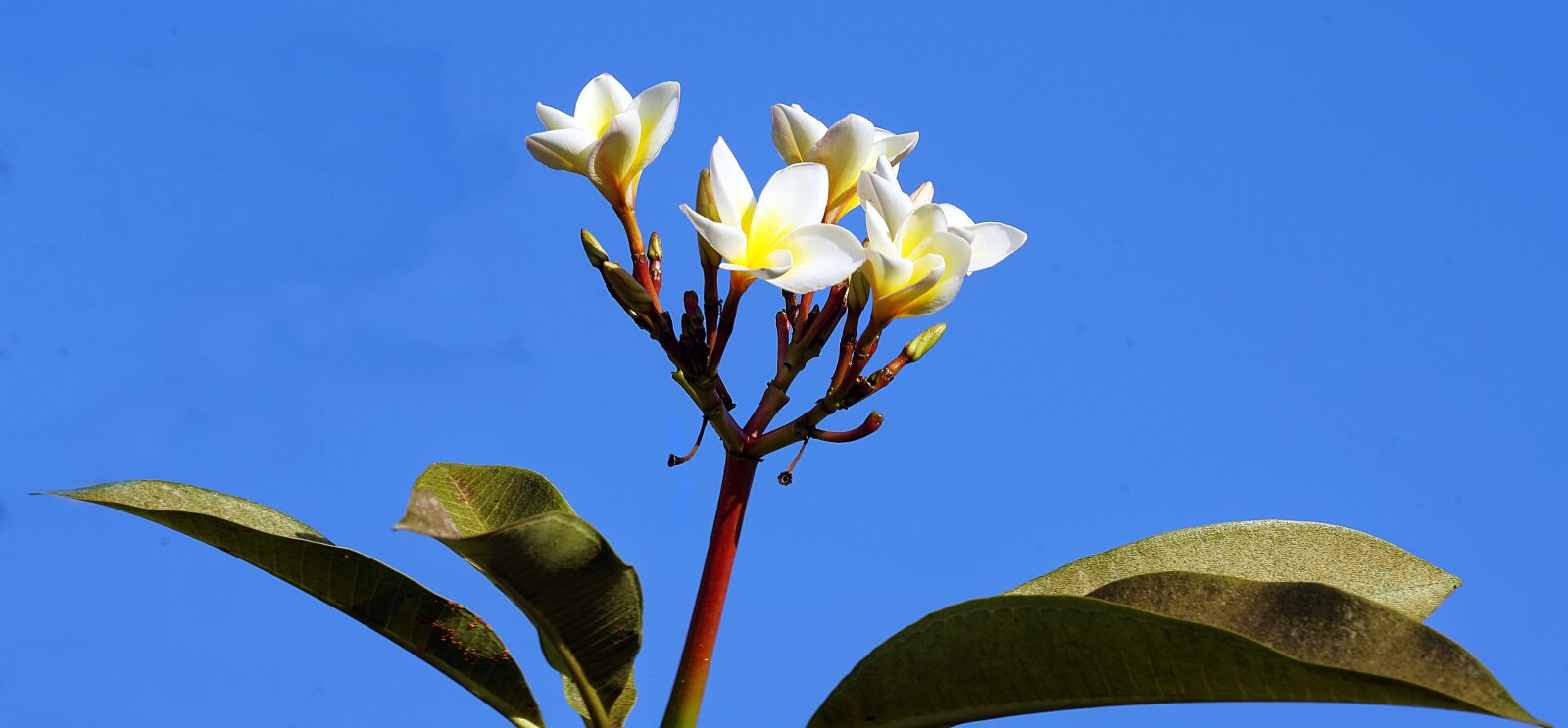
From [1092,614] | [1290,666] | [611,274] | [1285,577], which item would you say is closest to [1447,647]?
[1290,666]

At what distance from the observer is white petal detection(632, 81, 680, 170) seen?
1.48m

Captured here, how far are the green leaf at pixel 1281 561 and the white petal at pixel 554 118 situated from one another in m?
0.75

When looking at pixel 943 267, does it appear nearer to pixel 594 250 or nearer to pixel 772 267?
pixel 772 267

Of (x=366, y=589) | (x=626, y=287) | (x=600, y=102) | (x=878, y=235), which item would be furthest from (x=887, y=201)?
(x=366, y=589)

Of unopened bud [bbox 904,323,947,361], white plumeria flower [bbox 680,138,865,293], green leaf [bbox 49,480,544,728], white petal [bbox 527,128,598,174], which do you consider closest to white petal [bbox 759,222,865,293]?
white plumeria flower [bbox 680,138,865,293]

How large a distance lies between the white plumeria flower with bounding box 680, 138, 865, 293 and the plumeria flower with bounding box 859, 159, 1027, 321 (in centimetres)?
3

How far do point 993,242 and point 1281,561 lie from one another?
564mm

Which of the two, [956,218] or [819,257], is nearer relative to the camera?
[819,257]

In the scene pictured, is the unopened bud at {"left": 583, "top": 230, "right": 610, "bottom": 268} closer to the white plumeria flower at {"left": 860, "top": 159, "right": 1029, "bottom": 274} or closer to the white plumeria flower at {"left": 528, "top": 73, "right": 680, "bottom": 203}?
the white plumeria flower at {"left": 528, "top": 73, "right": 680, "bottom": 203}

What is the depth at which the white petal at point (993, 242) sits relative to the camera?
4.85ft

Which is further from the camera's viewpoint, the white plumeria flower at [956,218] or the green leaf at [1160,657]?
the white plumeria flower at [956,218]

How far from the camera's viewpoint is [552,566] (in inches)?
48.6

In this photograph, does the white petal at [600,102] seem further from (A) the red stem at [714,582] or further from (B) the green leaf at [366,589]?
(B) the green leaf at [366,589]

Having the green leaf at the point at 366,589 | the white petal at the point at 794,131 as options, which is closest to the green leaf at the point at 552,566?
the green leaf at the point at 366,589
